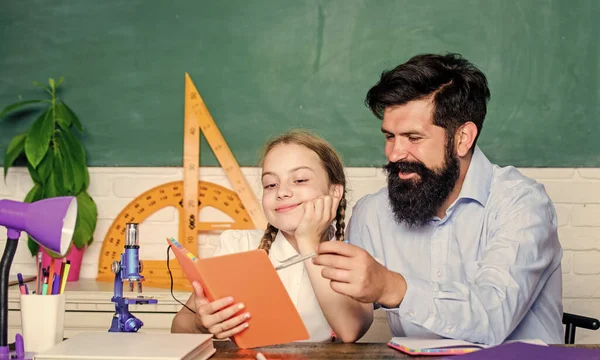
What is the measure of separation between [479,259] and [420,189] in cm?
24

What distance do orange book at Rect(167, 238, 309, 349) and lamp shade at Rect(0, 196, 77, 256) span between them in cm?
20

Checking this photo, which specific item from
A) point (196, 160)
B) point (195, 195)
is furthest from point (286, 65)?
point (195, 195)

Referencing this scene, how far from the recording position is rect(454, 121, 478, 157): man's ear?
6.72 feet

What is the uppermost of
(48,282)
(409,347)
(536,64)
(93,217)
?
(536,64)

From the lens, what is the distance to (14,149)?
2844 millimetres

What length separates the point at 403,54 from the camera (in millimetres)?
2844

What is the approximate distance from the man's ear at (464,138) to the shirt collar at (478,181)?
4 centimetres

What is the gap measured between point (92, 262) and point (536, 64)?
1.87 metres

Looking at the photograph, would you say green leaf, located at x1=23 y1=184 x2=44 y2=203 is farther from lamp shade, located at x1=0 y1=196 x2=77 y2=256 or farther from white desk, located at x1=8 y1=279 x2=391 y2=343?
lamp shade, located at x1=0 y1=196 x2=77 y2=256

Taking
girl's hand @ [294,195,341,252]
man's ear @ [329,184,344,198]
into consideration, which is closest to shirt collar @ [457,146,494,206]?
man's ear @ [329,184,344,198]

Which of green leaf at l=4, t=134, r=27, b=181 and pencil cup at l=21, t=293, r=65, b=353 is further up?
green leaf at l=4, t=134, r=27, b=181

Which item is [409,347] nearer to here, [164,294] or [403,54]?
[164,294]

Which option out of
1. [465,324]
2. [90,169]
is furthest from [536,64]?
[90,169]

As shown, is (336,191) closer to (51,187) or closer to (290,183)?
(290,183)
